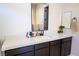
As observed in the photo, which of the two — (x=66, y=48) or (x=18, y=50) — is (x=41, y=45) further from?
(x=66, y=48)

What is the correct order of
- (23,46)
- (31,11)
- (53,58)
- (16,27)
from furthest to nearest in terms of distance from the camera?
1. (31,11)
2. (16,27)
3. (23,46)
4. (53,58)

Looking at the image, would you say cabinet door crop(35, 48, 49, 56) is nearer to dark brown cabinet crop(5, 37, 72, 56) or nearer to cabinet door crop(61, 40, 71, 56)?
dark brown cabinet crop(5, 37, 72, 56)

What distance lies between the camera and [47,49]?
2.50m

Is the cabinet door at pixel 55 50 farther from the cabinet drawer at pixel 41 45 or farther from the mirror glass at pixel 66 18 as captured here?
the mirror glass at pixel 66 18

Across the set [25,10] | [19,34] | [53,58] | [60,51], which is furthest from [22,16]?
[53,58]

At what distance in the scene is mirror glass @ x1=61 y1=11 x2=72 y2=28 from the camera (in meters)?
3.31

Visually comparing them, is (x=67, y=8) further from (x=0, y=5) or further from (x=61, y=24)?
(x=0, y=5)

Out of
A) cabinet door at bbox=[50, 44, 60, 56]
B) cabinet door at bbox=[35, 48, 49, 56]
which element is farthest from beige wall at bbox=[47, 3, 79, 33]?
cabinet door at bbox=[35, 48, 49, 56]

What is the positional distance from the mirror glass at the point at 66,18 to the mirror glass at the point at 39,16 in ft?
2.33

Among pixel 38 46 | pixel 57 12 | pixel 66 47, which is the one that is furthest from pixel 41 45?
pixel 57 12

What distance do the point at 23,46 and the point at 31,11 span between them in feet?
3.68

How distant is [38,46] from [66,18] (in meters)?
1.63

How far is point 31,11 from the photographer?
109 inches

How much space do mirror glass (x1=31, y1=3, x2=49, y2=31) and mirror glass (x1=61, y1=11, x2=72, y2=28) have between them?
0.71m
